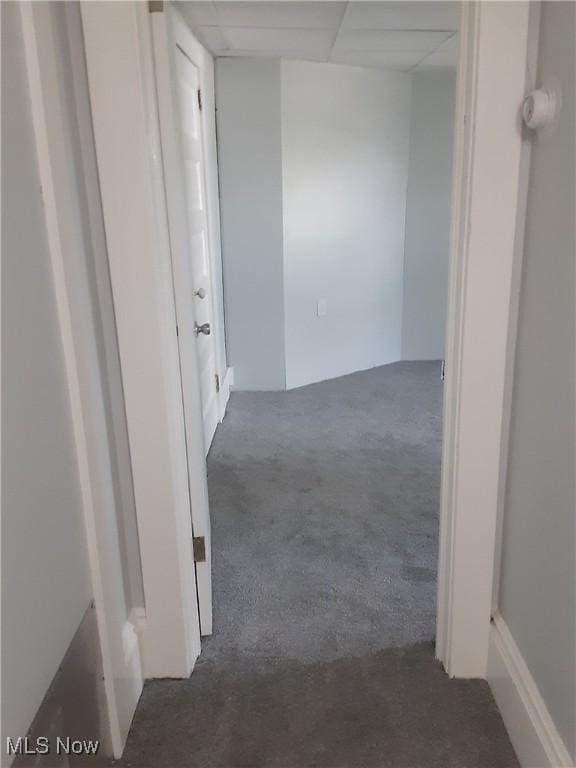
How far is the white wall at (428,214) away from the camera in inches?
175

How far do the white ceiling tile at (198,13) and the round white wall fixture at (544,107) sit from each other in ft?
6.26

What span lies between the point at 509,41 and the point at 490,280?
51 cm

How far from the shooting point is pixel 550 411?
1369 millimetres


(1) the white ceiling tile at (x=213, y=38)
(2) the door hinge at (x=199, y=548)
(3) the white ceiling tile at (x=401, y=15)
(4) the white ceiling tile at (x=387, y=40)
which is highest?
(1) the white ceiling tile at (x=213, y=38)

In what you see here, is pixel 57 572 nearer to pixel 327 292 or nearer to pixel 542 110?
pixel 542 110

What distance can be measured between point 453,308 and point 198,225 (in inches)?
81.1

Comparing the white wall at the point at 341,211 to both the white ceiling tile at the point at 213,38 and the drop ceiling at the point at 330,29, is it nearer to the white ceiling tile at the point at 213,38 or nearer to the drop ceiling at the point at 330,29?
the drop ceiling at the point at 330,29

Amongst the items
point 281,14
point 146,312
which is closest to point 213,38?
point 281,14

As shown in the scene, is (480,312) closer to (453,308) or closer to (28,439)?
(453,308)

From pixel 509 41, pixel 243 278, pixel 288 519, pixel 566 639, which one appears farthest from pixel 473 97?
pixel 243 278

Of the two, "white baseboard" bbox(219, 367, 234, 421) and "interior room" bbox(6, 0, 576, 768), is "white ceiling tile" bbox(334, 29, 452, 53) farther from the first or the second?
"white baseboard" bbox(219, 367, 234, 421)

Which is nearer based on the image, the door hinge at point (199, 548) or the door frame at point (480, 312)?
the door frame at point (480, 312)

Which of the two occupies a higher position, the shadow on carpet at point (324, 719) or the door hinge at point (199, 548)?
the door hinge at point (199, 548)

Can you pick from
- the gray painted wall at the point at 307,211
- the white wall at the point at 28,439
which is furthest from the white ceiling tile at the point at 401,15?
the white wall at the point at 28,439
